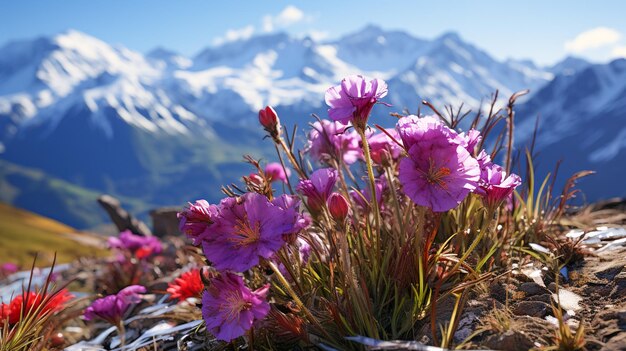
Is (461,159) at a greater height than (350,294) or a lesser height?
greater

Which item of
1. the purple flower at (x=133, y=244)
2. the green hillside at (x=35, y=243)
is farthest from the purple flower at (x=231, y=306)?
the green hillside at (x=35, y=243)

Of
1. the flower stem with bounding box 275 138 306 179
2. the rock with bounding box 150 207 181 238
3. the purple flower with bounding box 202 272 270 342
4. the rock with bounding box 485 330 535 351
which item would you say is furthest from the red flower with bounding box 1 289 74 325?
the rock with bounding box 150 207 181 238

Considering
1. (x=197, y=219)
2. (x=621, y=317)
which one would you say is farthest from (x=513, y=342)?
(x=197, y=219)

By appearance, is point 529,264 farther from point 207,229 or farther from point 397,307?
point 207,229

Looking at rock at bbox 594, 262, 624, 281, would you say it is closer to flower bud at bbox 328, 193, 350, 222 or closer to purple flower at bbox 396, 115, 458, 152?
purple flower at bbox 396, 115, 458, 152

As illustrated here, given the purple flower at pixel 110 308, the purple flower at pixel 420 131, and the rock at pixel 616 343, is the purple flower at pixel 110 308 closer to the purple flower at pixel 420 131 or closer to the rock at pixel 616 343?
the purple flower at pixel 420 131

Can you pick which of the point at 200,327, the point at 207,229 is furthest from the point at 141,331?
→ the point at 207,229
